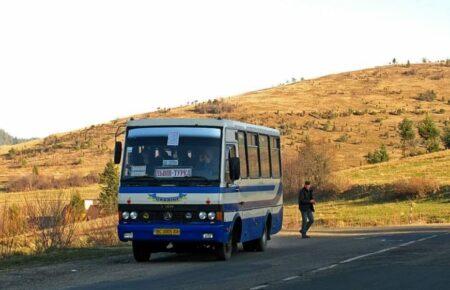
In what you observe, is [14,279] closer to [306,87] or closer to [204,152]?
[204,152]

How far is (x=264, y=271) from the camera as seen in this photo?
55.0 ft

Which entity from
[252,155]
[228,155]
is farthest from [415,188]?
[228,155]

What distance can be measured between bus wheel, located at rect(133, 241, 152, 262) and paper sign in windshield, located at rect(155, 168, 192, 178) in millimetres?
1801

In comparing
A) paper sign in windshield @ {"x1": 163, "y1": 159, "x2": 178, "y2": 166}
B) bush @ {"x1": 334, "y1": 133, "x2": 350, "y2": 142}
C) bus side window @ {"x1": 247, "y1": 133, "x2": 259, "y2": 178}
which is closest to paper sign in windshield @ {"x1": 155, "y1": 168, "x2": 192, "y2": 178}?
paper sign in windshield @ {"x1": 163, "y1": 159, "x2": 178, "y2": 166}

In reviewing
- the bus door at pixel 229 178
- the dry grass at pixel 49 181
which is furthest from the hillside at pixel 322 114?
the bus door at pixel 229 178

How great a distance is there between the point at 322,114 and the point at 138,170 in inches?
4620

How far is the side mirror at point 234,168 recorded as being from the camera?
1866 centimetres

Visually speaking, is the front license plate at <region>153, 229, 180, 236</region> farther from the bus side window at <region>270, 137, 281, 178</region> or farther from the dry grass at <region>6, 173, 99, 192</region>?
the dry grass at <region>6, 173, 99, 192</region>

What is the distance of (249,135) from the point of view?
2105 centimetres

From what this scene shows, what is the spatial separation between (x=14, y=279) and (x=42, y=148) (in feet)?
452

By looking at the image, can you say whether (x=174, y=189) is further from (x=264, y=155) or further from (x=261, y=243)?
(x=261, y=243)

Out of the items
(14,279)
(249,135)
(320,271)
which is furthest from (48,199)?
(320,271)

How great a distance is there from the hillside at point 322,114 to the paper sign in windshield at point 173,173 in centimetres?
8453

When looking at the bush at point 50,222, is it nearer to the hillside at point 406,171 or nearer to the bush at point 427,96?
the hillside at point 406,171
